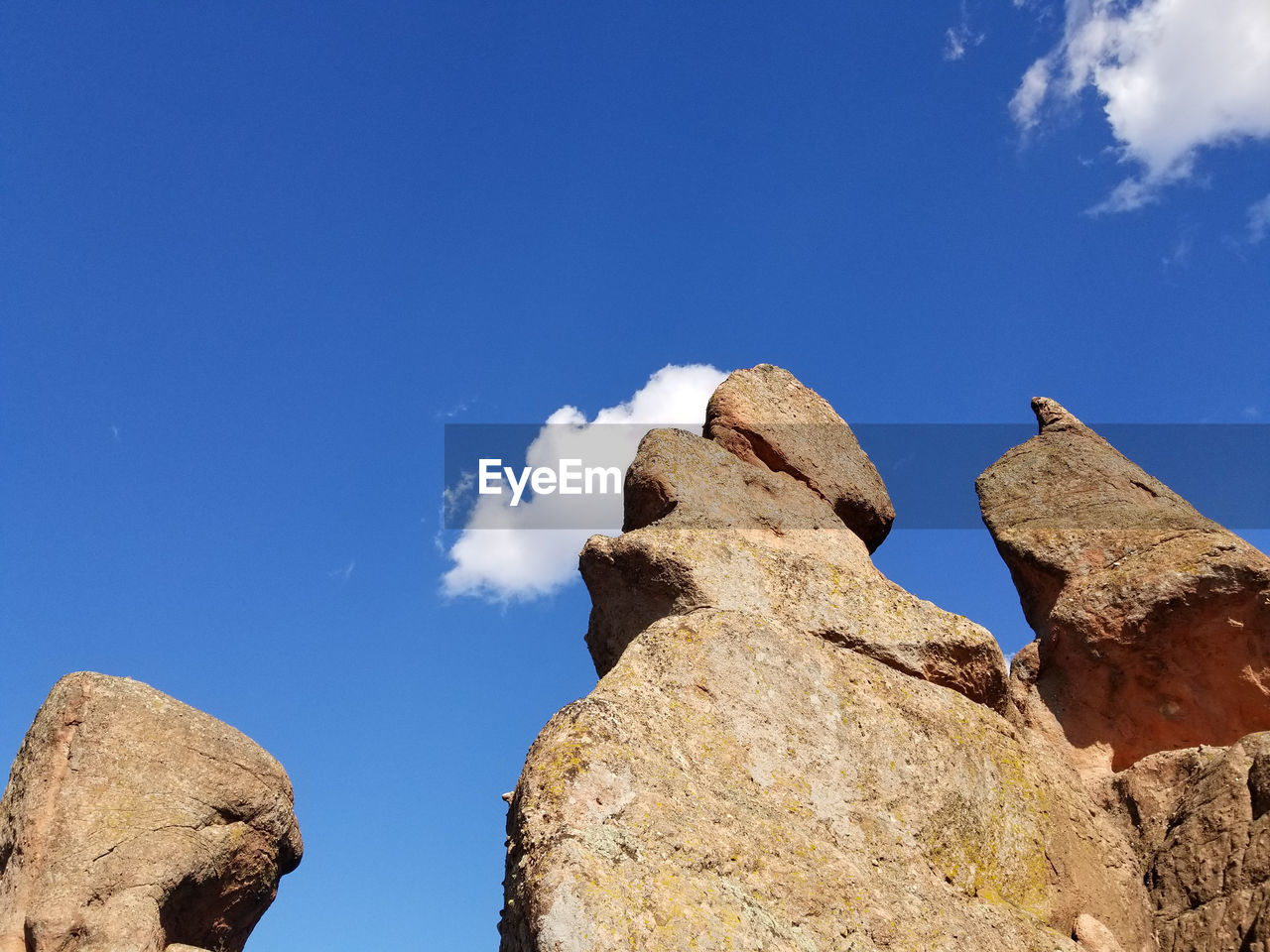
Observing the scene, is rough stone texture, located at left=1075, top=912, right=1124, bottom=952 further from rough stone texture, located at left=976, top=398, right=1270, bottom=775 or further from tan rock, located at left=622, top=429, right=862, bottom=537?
tan rock, located at left=622, top=429, right=862, bottom=537

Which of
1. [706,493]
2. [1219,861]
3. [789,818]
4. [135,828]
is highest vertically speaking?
[706,493]

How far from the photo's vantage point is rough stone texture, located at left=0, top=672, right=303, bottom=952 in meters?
10.4

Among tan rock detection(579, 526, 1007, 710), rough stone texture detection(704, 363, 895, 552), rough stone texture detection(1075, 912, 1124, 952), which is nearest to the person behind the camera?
rough stone texture detection(1075, 912, 1124, 952)

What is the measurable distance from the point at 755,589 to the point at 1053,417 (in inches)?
259

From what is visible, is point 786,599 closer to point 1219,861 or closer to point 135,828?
point 1219,861

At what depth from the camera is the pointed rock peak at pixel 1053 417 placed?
1638 cm

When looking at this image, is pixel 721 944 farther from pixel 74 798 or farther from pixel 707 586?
pixel 74 798

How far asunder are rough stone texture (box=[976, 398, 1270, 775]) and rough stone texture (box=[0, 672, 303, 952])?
25.4ft

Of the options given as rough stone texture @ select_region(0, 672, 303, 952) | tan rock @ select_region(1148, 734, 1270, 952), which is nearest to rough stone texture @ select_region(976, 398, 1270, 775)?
tan rock @ select_region(1148, 734, 1270, 952)

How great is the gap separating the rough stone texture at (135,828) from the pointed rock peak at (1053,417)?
408 inches

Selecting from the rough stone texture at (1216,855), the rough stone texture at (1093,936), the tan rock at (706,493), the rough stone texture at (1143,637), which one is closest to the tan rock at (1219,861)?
the rough stone texture at (1216,855)

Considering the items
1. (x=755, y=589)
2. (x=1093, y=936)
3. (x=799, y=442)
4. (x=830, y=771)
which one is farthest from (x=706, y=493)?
(x=1093, y=936)

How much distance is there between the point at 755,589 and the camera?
11.9 metres

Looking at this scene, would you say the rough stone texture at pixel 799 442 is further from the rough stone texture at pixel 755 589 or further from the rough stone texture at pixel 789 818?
the rough stone texture at pixel 789 818
